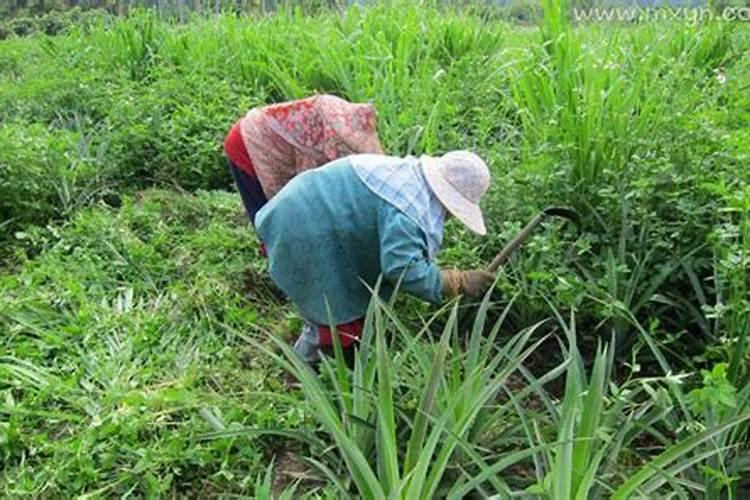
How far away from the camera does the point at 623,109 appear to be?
2729 millimetres

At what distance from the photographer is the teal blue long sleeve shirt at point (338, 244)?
80.5 inches

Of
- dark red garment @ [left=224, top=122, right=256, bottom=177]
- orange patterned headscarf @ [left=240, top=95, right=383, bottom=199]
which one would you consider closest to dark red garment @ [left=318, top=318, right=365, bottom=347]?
orange patterned headscarf @ [left=240, top=95, right=383, bottom=199]

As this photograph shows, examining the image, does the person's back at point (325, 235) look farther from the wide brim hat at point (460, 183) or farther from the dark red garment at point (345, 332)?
the wide brim hat at point (460, 183)

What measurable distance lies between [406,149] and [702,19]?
1856 mm

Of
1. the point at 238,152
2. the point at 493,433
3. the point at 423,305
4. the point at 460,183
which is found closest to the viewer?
the point at 493,433

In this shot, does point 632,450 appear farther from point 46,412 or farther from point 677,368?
point 46,412

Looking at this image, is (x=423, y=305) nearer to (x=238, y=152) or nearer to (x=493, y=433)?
(x=493, y=433)

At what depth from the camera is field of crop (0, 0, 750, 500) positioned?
171cm

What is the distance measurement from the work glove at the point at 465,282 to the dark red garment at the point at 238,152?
949 millimetres

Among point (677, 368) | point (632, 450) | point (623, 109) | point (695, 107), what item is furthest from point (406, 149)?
point (632, 450)

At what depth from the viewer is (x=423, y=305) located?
8.38 ft

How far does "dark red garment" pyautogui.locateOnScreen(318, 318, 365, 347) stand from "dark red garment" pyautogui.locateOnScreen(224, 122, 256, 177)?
76 cm

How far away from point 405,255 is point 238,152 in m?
1.03

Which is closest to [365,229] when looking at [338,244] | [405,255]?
[338,244]
